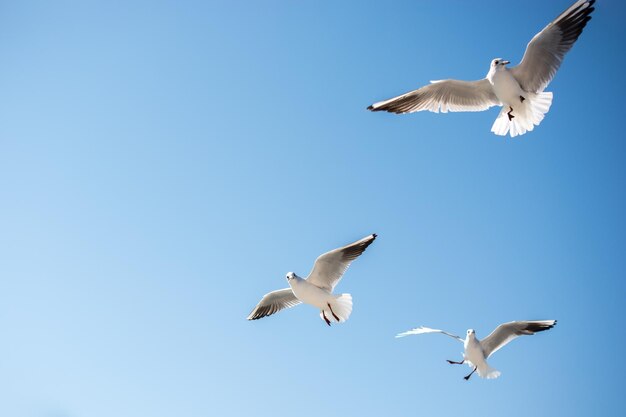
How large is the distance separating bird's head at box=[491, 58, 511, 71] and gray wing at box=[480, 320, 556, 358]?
3.95m

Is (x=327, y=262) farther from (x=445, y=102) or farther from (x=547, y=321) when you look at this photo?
(x=547, y=321)

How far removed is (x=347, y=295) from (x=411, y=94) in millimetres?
3090

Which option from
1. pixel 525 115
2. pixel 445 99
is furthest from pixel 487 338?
pixel 445 99

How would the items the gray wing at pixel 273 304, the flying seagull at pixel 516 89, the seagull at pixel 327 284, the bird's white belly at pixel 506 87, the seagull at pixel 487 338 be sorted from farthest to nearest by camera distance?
the gray wing at pixel 273 304
the seagull at pixel 487 338
the seagull at pixel 327 284
the bird's white belly at pixel 506 87
the flying seagull at pixel 516 89

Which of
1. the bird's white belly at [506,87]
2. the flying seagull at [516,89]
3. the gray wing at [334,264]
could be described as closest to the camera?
the flying seagull at [516,89]

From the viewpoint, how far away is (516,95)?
1056cm

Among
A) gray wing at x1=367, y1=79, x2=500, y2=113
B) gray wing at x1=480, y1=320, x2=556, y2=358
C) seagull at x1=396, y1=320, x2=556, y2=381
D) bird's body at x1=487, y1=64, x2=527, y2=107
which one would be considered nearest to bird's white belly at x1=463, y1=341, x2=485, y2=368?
seagull at x1=396, y1=320, x2=556, y2=381

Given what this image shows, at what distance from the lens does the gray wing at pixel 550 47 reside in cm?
990

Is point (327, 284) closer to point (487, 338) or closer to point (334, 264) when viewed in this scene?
point (334, 264)

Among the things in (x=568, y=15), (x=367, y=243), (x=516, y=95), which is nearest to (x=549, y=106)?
(x=516, y=95)

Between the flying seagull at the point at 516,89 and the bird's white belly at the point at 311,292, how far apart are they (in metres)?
2.77

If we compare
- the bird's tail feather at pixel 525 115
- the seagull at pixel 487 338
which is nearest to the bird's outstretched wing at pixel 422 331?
the seagull at pixel 487 338

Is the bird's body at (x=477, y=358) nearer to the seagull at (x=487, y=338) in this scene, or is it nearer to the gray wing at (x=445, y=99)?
the seagull at (x=487, y=338)

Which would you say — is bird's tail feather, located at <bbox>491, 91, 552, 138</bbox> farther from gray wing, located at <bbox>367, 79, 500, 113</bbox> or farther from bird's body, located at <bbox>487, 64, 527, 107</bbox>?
gray wing, located at <bbox>367, 79, 500, 113</bbox>
